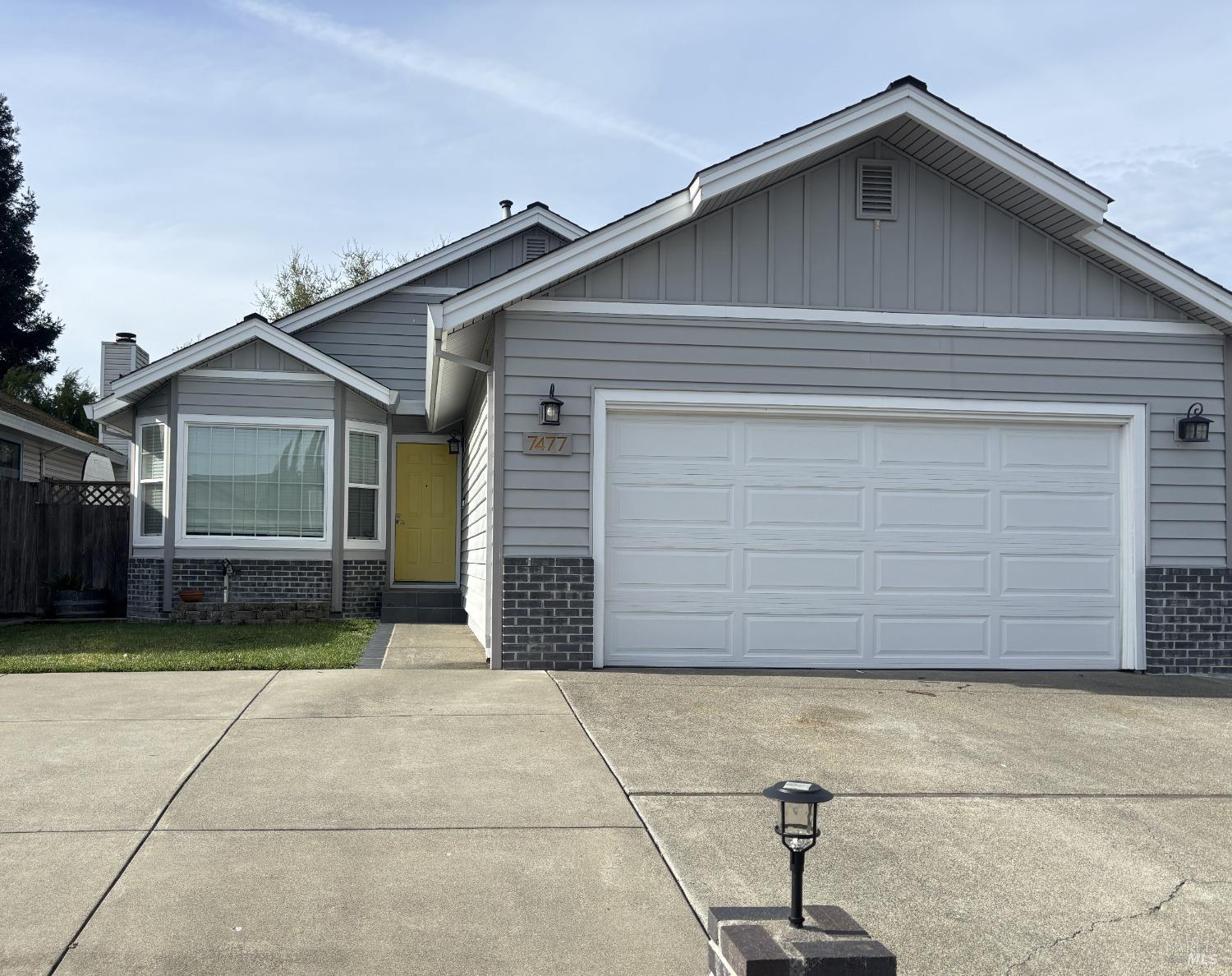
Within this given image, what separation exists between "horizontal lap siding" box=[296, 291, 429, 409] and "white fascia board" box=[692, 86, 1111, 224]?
797 centimetres

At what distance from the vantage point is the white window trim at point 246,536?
13047mm

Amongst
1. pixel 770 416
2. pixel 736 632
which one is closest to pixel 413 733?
pixel 736 632

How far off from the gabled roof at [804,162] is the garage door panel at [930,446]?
1.97 m

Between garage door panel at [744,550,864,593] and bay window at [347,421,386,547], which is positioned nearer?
garage door panel at [744,550,864,593]

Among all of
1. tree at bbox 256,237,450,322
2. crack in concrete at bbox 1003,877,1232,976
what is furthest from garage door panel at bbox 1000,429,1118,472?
tree at bbox 256,237,450,322

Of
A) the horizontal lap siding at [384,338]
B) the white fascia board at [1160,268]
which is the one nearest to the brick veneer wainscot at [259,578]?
the horizontal lap siding at [384,338]

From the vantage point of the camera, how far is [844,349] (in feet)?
30.0

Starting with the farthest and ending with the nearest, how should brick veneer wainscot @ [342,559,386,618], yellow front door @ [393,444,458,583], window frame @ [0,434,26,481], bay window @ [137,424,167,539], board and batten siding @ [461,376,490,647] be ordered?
window frame @ [0,434,26,481]
yellow front door @ [393,444,458,583]
brick veneer wainscot @ [342,559,386,618]
bay window @ [137,424,167,539]
board and batten siding @ [461,376,490,647]

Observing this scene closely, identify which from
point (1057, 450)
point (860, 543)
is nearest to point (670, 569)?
point (860, 543)

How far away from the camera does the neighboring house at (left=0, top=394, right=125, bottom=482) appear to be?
16469 mm

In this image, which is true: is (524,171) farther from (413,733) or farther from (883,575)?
(413,733)

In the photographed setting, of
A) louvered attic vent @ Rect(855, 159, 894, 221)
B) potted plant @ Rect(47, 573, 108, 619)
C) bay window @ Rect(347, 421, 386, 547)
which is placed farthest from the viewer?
potted plant @ Rect(47, 573, 108, 619)

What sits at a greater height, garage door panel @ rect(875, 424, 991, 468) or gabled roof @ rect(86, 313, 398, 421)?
gabled roof @ rect(86, 313, 398, 421)

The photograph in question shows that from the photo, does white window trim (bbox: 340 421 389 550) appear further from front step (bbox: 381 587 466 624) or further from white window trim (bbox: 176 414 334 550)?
front step (bbox: 381 587 466 624)
